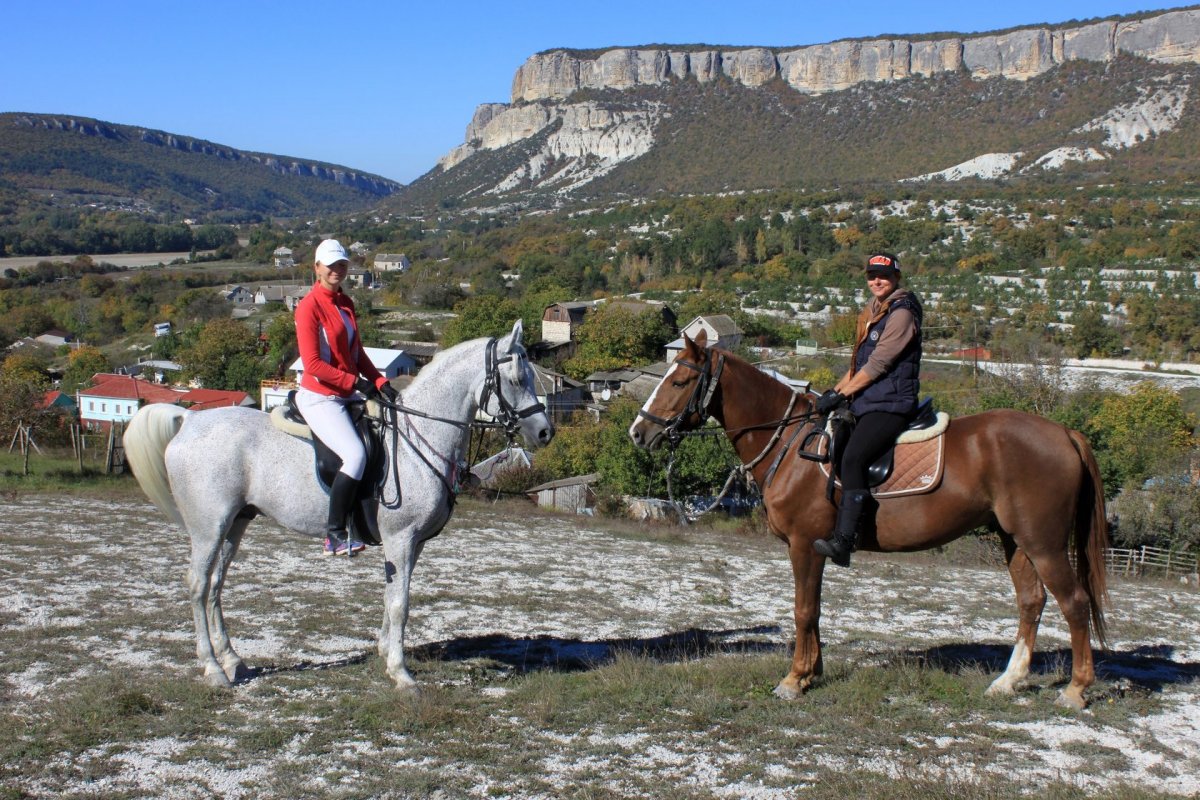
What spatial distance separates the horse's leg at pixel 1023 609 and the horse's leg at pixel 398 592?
4377mm

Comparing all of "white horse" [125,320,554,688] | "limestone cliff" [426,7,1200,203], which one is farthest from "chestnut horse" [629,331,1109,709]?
"limestone cliff" [426,7,1200,203]

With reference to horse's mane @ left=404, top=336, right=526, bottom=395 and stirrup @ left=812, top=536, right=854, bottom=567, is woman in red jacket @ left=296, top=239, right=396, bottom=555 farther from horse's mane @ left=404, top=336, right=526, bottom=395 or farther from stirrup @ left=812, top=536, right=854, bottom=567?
stirrup @ left=812, top=536, right=854, bottom=567

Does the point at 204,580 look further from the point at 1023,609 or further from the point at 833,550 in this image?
the point at 1023,609

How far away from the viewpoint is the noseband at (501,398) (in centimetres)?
650

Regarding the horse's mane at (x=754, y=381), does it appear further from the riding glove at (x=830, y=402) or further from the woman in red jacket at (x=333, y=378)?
the woman in red jacket at (x=333, y=378)

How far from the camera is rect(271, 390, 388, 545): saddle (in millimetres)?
6578

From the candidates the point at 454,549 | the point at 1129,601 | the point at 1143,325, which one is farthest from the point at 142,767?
the point at 1143,325

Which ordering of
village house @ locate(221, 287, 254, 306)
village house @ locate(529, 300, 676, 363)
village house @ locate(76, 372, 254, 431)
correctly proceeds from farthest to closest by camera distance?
village house @ locate(221, 287, 254, 306)
village house @ locate(529, 300, 676, 363)
village house @ locate(76, 372, 254, 431)

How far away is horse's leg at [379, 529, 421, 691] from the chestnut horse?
6.07 ft

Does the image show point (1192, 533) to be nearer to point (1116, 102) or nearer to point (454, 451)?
point (454, 451)

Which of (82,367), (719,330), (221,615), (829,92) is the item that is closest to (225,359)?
(82,367)

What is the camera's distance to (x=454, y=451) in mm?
6676

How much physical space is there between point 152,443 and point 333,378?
162 cm

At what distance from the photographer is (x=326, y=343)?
261 inches
